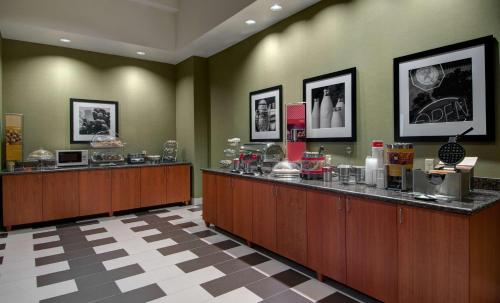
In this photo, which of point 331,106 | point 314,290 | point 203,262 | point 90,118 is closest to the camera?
point 314,290

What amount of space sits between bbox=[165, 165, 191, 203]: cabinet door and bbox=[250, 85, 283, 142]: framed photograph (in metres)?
1.75

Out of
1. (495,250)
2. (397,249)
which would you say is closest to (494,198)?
(495,250)

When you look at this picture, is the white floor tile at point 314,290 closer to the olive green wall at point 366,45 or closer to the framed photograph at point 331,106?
the olive green wall at point 366,45

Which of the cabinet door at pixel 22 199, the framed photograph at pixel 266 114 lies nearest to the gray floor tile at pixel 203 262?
the framed photograph at pixel 266 114

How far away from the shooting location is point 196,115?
585 cm

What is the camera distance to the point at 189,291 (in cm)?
250

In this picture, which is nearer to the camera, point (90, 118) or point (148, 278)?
point (148, 278)

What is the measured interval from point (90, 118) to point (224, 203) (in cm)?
329

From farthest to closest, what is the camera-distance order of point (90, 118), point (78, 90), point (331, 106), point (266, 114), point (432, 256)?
point (90, 118), point (78, 90), point (266, 114), point (331, 106), point (432, 256)

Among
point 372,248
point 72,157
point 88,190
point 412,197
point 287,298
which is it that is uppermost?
point 72,157

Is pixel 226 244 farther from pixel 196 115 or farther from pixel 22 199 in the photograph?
pixel 22 199

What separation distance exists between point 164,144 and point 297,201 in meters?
4.24

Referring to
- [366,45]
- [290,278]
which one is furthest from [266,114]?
[290,278]

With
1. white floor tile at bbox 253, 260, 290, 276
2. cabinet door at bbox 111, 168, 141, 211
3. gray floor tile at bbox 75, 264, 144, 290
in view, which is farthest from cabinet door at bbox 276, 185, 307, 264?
cabinet door at bbox 111, 168, 141, 211
